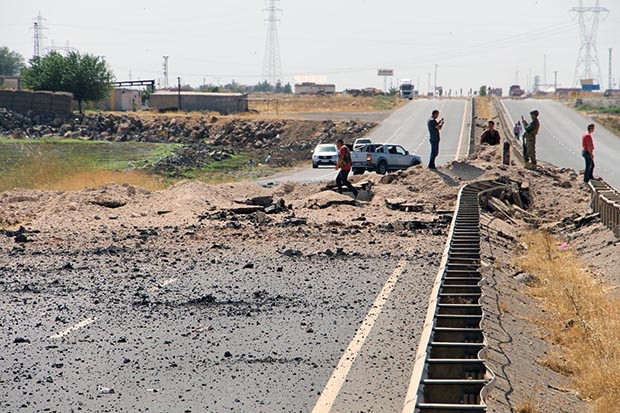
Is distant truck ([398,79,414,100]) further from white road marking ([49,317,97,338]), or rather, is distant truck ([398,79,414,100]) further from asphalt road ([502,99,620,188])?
white road marking ([49,317,97,338])

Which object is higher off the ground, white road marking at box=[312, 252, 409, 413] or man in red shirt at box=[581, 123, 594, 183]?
man in red shirt at box=[581, 123, 594, 183]

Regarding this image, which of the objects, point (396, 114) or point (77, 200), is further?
point (396, 114)

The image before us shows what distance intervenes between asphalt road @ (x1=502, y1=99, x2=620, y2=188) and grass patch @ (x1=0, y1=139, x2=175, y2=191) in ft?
63.4

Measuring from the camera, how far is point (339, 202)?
27.6 meters

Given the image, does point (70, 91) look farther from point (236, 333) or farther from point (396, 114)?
point (236, 333)

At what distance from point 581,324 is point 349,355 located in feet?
13.1

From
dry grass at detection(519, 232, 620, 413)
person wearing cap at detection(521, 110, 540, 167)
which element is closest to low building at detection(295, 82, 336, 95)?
person wearing cap at detection(521, 110, 540, 167)

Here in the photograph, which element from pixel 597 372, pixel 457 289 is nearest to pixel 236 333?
pixel 457 289

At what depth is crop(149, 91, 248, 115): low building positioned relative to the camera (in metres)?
105

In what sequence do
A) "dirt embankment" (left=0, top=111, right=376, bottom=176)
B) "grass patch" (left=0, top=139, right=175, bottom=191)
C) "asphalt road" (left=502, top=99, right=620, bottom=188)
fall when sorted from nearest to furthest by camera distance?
"grass patch" (left=0, top=139, right=175, bottom=191)
"asphalt road" (left=502, top=99, right=620, bottom=188)
"dirt embankment" (left=0, top=111, right=376, bottom=176)

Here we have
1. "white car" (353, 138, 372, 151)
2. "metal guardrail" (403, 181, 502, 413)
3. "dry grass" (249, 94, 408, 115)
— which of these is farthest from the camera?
"dry grass" (249, 94, 408, 115)

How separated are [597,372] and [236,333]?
383 cm

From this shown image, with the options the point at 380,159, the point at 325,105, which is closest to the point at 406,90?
the point at 325,105

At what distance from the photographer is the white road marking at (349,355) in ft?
28.8
